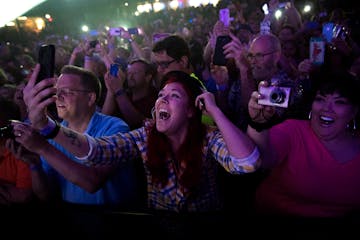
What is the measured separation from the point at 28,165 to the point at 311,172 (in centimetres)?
175

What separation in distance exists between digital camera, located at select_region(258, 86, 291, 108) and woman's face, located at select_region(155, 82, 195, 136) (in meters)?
0.54

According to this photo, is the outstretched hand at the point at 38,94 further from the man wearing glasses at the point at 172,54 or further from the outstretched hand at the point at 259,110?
the man wearing glasses at the point at 172,54

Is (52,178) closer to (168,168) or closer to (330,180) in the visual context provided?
(168,168)

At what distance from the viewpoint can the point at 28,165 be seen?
196 centimetres

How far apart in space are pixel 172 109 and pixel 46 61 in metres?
0.71

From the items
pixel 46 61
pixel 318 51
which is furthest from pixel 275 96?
pixel 318 51

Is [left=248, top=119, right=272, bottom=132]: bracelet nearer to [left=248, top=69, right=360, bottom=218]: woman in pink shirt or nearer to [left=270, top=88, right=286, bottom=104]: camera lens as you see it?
[left=270, top=88, right=286, bottom=104]: camera lens

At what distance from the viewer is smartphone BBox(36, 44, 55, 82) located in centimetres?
136

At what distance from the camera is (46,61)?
4.51ft

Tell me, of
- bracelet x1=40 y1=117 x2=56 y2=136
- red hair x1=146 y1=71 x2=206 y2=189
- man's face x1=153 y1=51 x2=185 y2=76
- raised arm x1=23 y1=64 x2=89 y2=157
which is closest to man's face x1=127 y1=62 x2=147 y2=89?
man's face x1=153 y1=51 x2=185 y2=76

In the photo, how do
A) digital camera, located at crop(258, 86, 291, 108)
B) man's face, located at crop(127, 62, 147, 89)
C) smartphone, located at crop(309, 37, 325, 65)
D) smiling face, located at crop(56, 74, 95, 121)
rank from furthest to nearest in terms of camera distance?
man's face, located at crop(127, 62, 147, 89), smartphone, located at crop(309, 37, 325, 65), smiling face, located at crop(56, 74, 95, 121), digital camera, located at crop(258, 86, 291, 108)

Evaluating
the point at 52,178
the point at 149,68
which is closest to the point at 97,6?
the point at 149,68

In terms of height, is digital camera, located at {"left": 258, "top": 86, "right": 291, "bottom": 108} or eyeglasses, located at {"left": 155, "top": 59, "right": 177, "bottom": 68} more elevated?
eyeglasses, located at {"left": 155, "top": 59, "right": 177, "bottom": 68}

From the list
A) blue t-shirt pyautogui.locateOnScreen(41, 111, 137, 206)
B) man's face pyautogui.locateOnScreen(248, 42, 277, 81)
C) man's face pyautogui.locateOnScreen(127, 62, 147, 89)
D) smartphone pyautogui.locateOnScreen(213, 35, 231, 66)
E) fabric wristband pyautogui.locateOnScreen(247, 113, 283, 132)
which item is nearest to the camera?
fabric wristband pyautogui.locateOnScreen(247, 113, 283, 132)
